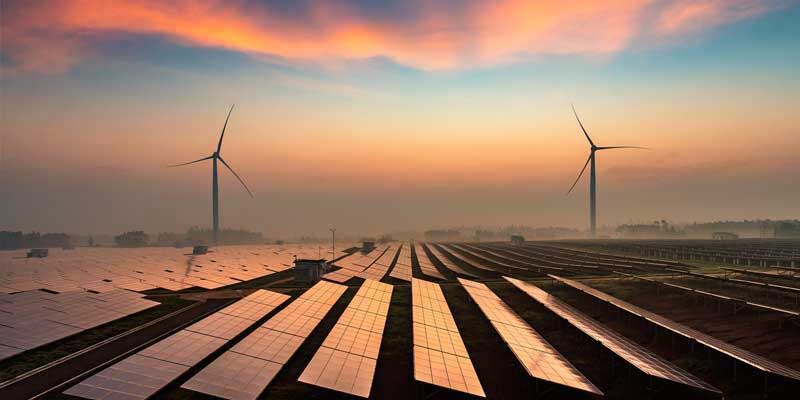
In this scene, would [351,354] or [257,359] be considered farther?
[351,354]

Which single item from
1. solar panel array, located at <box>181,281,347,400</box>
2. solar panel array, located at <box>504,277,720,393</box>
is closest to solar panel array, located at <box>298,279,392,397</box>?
solar panel array, located at <box>181,281,347,400</box>

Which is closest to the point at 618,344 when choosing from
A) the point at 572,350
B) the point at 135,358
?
the point at 572,350

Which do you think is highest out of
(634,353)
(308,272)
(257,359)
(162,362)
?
(162,362)

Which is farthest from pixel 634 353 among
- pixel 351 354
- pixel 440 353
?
pixel 351 354

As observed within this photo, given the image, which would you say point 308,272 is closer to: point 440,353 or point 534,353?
point 440,353

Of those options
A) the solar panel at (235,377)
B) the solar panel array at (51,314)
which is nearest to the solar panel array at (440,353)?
the solar panel at (235,377)

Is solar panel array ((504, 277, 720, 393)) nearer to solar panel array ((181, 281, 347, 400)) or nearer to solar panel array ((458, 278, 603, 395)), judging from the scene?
solar panel array ((458, 278, 603, 395))

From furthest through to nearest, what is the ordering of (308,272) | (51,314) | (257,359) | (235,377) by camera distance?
(308,272), (51,314), (257,359), (235,377)
